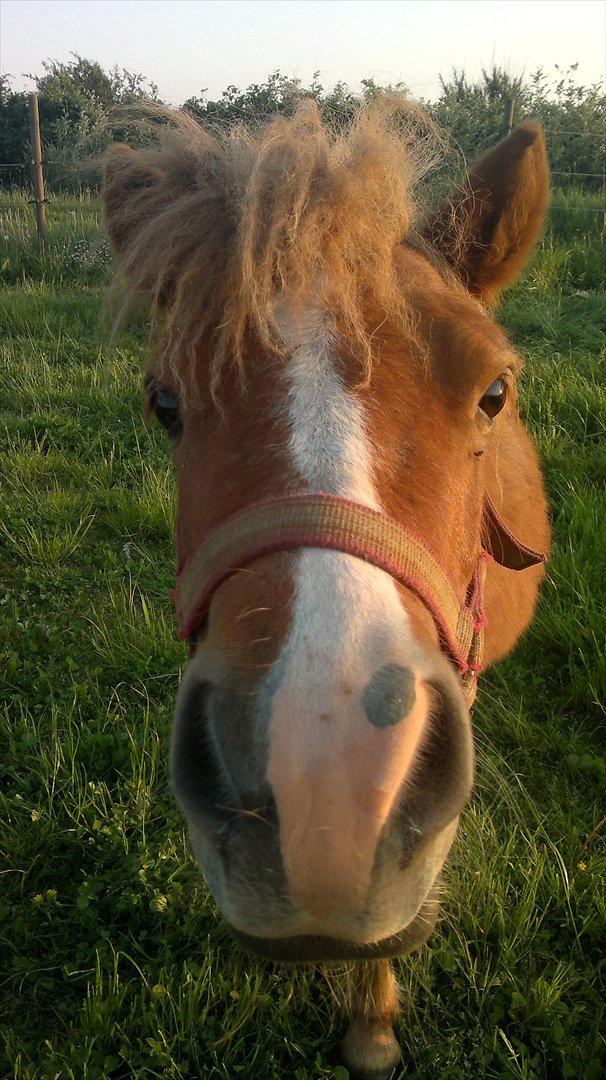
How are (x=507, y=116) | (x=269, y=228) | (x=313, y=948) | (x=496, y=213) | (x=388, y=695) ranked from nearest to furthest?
(x=388, y=695) → (x=313, y=948) → (x=269, y=228) → (x=496, y=213) → (x=507, y=116)

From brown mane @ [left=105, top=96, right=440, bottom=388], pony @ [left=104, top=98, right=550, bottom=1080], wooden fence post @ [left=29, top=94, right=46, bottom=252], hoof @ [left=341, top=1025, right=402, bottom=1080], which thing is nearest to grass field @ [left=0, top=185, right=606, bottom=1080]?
hoof @ [left=341, top=1025, right=402, bottom=1080]

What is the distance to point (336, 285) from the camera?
5.05 ft

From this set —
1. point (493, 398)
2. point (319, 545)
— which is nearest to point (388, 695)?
point (319, 545)

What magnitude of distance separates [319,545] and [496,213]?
4.43ft

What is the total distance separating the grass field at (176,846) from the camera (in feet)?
6.22

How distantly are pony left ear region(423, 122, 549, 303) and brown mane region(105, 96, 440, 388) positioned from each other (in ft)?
0.42

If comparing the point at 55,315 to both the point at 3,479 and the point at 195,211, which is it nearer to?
the point at 3,479

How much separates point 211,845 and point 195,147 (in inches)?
68.4

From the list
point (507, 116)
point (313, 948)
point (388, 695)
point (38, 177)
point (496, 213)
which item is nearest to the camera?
point (388, 695)

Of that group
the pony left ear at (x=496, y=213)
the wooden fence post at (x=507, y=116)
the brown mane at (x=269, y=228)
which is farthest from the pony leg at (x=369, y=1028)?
the wooden fence post at (x=507, y=116)

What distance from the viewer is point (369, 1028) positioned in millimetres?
1865

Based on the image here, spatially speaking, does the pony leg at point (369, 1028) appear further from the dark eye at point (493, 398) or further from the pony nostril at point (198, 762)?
the dark eye at point (493, 398)

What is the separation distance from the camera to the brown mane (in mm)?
1544

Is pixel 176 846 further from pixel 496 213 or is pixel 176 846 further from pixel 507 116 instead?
pixel 507 116
